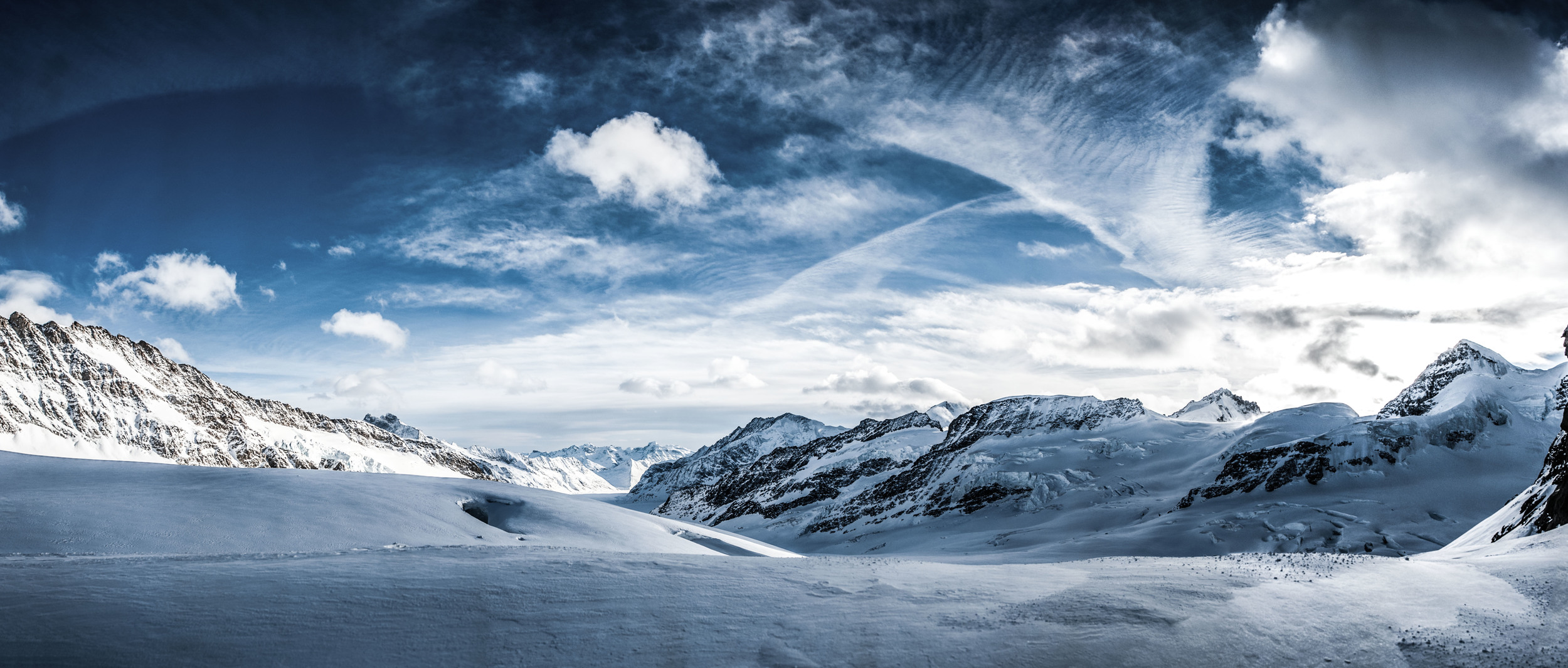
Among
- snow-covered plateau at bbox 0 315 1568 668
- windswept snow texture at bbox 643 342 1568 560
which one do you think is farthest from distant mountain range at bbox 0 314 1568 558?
snow-covered plateau at bbox 0 315 1568 668

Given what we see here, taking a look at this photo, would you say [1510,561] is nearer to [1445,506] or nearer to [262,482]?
[262,482]

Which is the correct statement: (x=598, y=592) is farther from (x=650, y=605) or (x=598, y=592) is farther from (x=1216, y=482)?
(x=1216, y=482)

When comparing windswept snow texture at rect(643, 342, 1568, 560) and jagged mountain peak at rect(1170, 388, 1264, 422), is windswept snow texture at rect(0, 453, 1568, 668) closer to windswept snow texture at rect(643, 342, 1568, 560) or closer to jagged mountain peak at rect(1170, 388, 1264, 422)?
windswept snow texture at rect(643, 342, 1568, 560)

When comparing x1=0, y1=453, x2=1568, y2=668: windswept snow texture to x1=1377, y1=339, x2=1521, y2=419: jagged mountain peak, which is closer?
x1=0, y1=453, x2=1568, y2=668: windswept snow texture

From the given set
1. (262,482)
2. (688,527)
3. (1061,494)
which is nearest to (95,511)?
(262,482)

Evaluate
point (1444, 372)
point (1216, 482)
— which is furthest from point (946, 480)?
point (1444, 372)

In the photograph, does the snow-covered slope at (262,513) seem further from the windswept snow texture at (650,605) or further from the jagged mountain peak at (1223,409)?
the jagged mountain peak at (1223,409)
